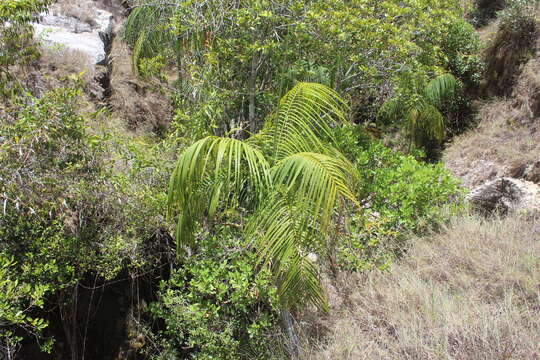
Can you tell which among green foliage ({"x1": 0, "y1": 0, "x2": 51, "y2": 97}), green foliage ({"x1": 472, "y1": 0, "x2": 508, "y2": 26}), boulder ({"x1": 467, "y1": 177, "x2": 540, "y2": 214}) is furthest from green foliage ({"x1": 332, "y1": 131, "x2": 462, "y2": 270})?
green foliage ({"x1": 472, "y1": 0, "x2": 508, "y2": 26})

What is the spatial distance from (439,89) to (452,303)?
7074 millimetres

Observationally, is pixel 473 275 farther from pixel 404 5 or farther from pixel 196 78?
pixel 404 5

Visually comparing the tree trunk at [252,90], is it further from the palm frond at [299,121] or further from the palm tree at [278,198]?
the palm tree at [278,198]

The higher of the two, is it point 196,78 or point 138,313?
point 196,78

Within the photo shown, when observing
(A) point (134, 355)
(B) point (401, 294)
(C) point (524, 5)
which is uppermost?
(C) point (524, 5)

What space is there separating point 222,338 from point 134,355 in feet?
6.17

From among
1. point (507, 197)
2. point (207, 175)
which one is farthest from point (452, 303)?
point (507, 197)

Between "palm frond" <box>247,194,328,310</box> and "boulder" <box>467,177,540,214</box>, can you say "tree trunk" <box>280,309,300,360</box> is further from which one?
"boulder" <box>467,177,540,214</box>

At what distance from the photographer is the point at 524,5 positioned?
953cm

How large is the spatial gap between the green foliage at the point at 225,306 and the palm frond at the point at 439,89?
6.93 meters

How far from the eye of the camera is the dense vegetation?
3.12 meters

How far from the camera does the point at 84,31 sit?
11242 mm

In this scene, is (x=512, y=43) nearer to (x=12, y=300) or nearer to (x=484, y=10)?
(x=484, y=10)

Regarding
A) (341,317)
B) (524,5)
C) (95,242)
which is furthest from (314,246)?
(524,5)
